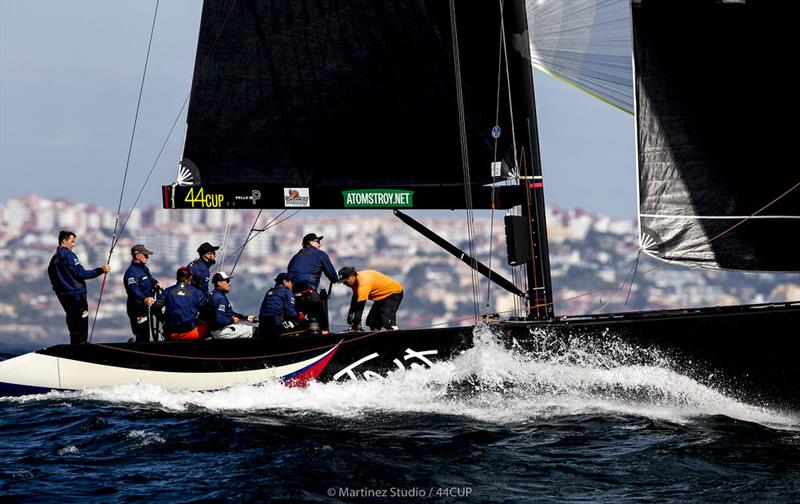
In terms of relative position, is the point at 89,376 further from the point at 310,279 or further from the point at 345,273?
the point at 345,273

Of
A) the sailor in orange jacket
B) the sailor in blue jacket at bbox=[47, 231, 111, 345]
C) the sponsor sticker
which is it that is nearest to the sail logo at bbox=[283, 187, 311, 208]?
the sponsor sticker

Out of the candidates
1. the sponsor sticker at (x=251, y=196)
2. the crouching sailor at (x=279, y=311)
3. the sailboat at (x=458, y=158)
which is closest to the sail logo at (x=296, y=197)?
the sailboat at (x=458, y=158)

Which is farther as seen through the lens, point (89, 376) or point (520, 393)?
point (89, 376)

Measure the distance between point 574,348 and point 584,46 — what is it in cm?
291

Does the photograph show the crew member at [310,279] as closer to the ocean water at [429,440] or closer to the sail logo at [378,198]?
the sail logo at [378,198]

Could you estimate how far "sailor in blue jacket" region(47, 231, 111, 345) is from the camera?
11.1 meters

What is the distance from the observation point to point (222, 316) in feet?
35.4

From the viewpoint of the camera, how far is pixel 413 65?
35.9 feet

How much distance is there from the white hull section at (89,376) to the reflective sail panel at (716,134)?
4.29 metres

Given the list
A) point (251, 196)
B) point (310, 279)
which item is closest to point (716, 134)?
point (310, 279)

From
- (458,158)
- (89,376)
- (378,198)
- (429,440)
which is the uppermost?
(458,158)

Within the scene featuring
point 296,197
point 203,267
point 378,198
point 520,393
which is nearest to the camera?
point 520,393

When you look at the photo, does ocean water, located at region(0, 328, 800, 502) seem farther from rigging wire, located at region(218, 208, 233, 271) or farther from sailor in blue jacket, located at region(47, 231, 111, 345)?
rigging wire, located at region(218, 208, 233, 271)

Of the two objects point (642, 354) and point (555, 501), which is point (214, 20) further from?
point (555, 501)
